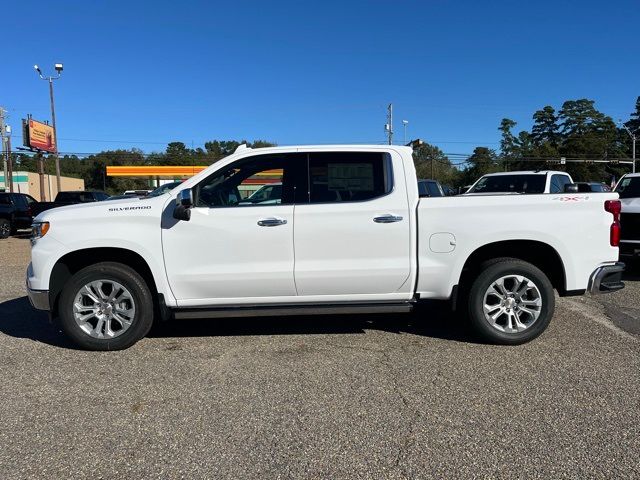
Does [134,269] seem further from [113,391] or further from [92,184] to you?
[92,184]

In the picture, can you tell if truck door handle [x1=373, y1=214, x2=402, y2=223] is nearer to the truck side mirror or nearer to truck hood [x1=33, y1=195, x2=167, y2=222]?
the truck side mirror

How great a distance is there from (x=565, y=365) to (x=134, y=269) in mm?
4089

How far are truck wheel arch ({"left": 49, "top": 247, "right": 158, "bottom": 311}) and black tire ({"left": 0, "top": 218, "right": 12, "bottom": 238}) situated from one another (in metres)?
15.1

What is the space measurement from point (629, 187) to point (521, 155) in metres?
91.2

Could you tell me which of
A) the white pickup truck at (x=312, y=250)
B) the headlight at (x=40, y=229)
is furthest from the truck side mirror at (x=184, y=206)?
the headlight at (x=40, y=229)

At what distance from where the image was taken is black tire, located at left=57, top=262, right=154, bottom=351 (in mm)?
4926

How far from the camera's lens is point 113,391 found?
4102mm

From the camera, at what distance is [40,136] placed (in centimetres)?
5256

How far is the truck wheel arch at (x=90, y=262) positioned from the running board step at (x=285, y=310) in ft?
1.60

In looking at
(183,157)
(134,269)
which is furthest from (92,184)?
(134,269)

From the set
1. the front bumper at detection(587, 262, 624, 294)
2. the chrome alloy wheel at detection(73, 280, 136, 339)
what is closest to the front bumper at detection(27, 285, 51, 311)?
the chrome alloy wheel at detection(73, 280, 136, 339)

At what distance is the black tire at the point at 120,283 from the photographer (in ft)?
16.2

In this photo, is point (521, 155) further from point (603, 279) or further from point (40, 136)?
point (603, 279)

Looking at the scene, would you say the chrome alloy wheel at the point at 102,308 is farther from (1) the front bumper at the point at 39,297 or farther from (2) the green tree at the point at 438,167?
(2) the green tree at the point at 438,167
